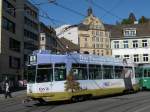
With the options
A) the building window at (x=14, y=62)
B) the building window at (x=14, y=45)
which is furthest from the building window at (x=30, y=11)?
the building window at (x=14, y=62)

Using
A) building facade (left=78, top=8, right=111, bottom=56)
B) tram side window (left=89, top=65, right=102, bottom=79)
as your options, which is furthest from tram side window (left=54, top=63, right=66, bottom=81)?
building facade (left=78, top=8, right=111, bottom=56)

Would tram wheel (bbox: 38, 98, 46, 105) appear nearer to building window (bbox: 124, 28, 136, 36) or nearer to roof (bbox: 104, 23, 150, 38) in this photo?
roof (bbox: 104, 23, 150, 38)

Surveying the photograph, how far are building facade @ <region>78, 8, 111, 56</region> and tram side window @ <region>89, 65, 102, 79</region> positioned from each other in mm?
104257

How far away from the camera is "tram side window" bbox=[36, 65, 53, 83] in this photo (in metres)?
25.6

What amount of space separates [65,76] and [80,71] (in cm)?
195

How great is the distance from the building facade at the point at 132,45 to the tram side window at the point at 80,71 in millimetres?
56968

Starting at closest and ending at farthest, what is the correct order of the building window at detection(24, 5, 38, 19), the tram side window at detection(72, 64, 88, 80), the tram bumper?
1. the tram bumper
2. the tram side window at detection(72, 64, 88, 80)
3. the building window at detection(24, 5, 38, 19)

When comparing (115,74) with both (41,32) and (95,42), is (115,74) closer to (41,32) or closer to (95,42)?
(41,32)

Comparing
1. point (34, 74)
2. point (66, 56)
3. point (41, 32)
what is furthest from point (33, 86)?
point (41, 32)

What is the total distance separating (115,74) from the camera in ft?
109

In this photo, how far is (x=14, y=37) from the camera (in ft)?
242

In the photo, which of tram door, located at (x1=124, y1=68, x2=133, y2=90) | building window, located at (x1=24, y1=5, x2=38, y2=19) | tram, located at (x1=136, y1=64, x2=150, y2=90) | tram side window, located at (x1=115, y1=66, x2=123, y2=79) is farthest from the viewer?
building window, located at (x1=24, y1=5, x2=38, y2=19)

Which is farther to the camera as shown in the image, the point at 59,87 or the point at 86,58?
the point at 86,58

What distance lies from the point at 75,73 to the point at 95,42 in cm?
11313
